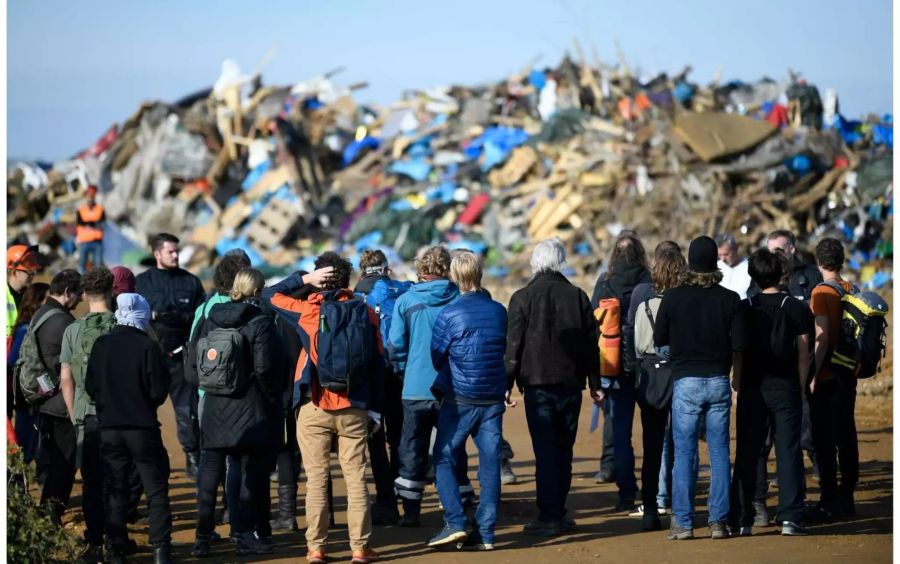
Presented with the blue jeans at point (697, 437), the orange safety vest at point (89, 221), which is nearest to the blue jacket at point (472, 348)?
the blue jeans at point (697, 437)

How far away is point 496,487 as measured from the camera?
28.8 ft

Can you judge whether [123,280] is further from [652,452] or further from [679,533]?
[679,533]

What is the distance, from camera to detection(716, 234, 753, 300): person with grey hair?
1111cm

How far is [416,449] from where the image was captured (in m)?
9.44

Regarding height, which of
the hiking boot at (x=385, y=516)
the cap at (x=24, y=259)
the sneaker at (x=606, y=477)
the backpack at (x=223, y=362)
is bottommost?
the hiking boot at (x=385, y=516)

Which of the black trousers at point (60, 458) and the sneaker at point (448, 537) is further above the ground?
the black trousers at point (60, 458)

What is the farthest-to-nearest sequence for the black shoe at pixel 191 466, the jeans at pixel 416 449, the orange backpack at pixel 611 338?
1. the black shoe at pixel 191 466
2. the orange backpack at pixel 611 338
3. the jeans at pixel 416 449

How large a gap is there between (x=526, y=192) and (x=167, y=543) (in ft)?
63.2

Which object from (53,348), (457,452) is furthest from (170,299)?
(457,452)

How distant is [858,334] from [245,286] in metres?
4.08

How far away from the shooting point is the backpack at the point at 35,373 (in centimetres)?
920

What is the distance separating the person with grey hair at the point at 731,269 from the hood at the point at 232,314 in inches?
164

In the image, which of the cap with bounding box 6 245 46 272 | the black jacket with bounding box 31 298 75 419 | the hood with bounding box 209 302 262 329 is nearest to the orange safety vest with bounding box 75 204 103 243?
the cap with bounding box 6 245 46 272

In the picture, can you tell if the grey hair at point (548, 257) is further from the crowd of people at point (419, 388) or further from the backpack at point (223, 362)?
the backpack at point (223, 362)
